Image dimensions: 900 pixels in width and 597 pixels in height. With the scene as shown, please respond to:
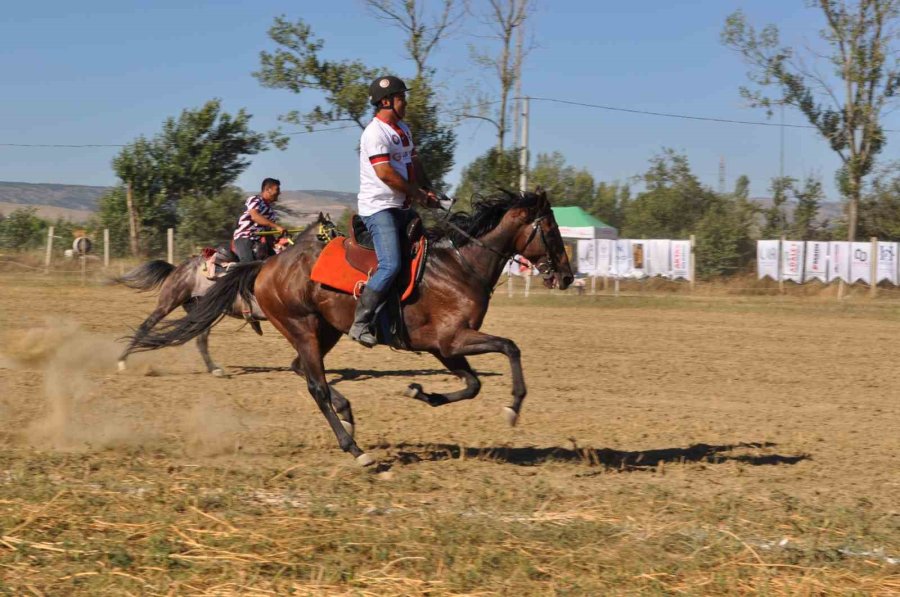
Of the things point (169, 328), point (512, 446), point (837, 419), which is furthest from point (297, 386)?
point (837, 419)

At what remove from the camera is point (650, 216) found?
53719 mm

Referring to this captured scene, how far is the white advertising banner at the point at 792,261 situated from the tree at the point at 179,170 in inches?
891

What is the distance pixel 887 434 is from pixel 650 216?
149ft

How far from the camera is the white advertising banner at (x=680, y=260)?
3322 cm

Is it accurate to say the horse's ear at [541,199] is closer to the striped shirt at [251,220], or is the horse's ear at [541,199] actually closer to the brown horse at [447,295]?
the brown horse at [447,295]

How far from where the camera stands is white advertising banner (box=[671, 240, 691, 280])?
33219mm

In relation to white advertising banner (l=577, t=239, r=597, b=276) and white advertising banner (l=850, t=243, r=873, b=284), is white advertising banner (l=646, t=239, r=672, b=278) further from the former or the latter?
white advertising banner (l=850, t=243, r=873, b=284)

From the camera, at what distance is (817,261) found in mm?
31688

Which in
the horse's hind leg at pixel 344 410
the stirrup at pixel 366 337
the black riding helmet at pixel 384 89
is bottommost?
the horse's hind leg at pixel 344 410

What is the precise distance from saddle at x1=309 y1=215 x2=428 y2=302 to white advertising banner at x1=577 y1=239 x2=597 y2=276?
26334 millimetres

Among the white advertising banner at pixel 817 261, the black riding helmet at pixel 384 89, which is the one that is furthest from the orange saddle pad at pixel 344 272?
the white advertising banner at pixel 817 261

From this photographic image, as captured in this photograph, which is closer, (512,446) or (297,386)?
(512,446)

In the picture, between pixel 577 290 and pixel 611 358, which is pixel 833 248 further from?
pixel 611 358

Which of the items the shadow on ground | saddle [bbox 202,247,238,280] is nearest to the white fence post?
saddle [bbox 202,247,238,280]
